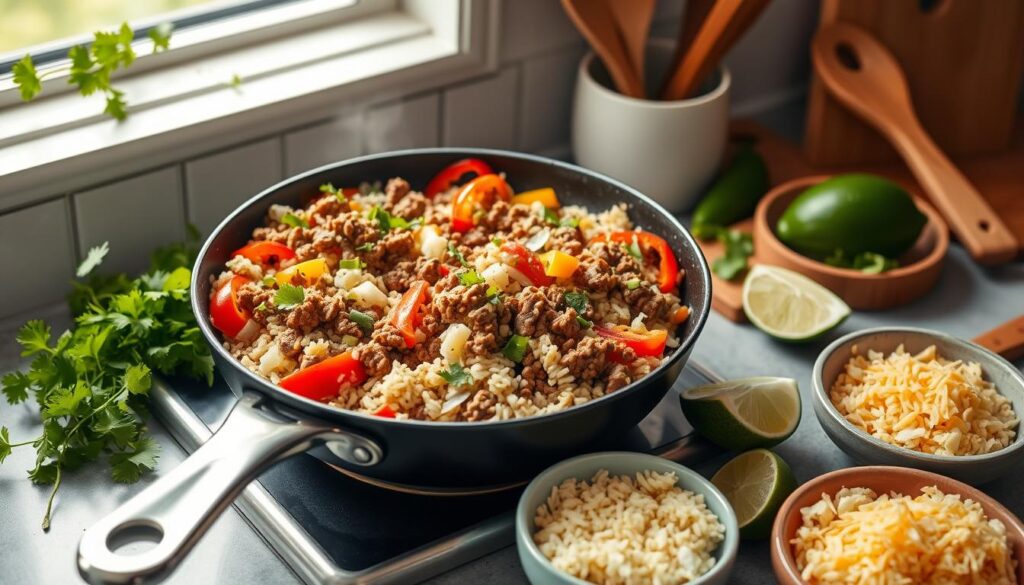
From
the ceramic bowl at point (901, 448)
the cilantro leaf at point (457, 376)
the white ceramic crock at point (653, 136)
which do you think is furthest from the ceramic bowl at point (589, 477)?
the white ceramic crock at point (653, 136)

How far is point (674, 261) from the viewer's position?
1.43 meters

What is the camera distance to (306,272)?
135 centimetres

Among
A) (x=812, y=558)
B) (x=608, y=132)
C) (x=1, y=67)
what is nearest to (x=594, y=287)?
(x=812, y=558)

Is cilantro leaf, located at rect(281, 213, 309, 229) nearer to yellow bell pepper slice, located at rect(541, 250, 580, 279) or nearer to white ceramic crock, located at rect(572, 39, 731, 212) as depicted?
yellow bell pepper slice, located at rect(541, 250, 580, 279)

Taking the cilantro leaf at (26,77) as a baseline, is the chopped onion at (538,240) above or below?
below

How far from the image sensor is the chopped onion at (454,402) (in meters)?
1.19

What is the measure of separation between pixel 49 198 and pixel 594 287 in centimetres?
69

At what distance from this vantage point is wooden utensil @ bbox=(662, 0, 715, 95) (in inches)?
71.4

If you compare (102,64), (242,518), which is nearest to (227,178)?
(102,64)

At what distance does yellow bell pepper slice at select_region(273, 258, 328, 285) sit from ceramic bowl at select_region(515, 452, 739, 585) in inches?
14.1

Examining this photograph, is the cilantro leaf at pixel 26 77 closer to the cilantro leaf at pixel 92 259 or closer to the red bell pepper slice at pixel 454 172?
the cilantro leaf at pixel 92 259

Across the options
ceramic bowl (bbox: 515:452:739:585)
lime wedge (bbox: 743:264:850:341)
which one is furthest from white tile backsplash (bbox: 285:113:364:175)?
ceramic bowl (bbox: 515:452:739:585)

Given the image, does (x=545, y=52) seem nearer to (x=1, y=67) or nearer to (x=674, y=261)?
(x=674, y=261)

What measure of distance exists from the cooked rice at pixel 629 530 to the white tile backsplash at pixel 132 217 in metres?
0.71
